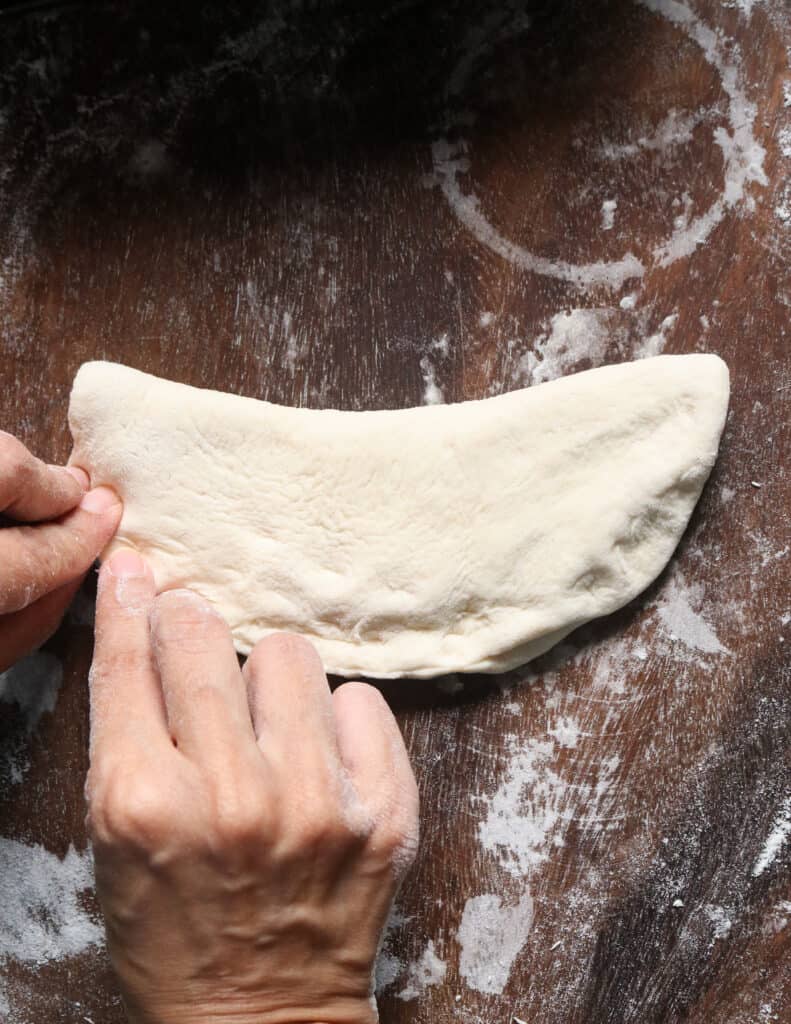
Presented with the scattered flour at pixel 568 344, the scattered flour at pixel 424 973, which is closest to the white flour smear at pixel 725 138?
the scattered flour at pixel 568 344

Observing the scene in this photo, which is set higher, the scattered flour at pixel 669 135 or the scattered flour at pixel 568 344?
the scattered flour at pixel 669 135

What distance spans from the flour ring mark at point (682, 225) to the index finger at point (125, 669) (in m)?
0.66

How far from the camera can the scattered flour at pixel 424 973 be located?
1140 millimetres

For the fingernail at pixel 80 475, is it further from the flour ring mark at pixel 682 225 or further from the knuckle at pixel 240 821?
the flour ring mark at pixel 682 225

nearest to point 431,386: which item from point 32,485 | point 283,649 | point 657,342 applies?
point 657,342

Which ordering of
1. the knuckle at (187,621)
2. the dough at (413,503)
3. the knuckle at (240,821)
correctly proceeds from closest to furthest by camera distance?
the knuckle at (240,821) < the knuckle at (187,621) < the dough at (413,503)

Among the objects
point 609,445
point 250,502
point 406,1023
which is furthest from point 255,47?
point 406,1023

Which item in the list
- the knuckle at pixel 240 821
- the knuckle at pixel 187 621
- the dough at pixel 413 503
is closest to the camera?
the knuckle at pixel 240 821

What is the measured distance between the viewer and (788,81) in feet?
3.62

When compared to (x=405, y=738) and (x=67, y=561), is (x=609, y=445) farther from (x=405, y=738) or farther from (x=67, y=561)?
(x=67, y=561)

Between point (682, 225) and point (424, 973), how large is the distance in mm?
1097

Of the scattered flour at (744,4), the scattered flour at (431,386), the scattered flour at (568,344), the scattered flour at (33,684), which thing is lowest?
the scattered flour at (33,684)

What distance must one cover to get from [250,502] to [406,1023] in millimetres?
759

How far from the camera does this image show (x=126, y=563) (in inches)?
42.4
